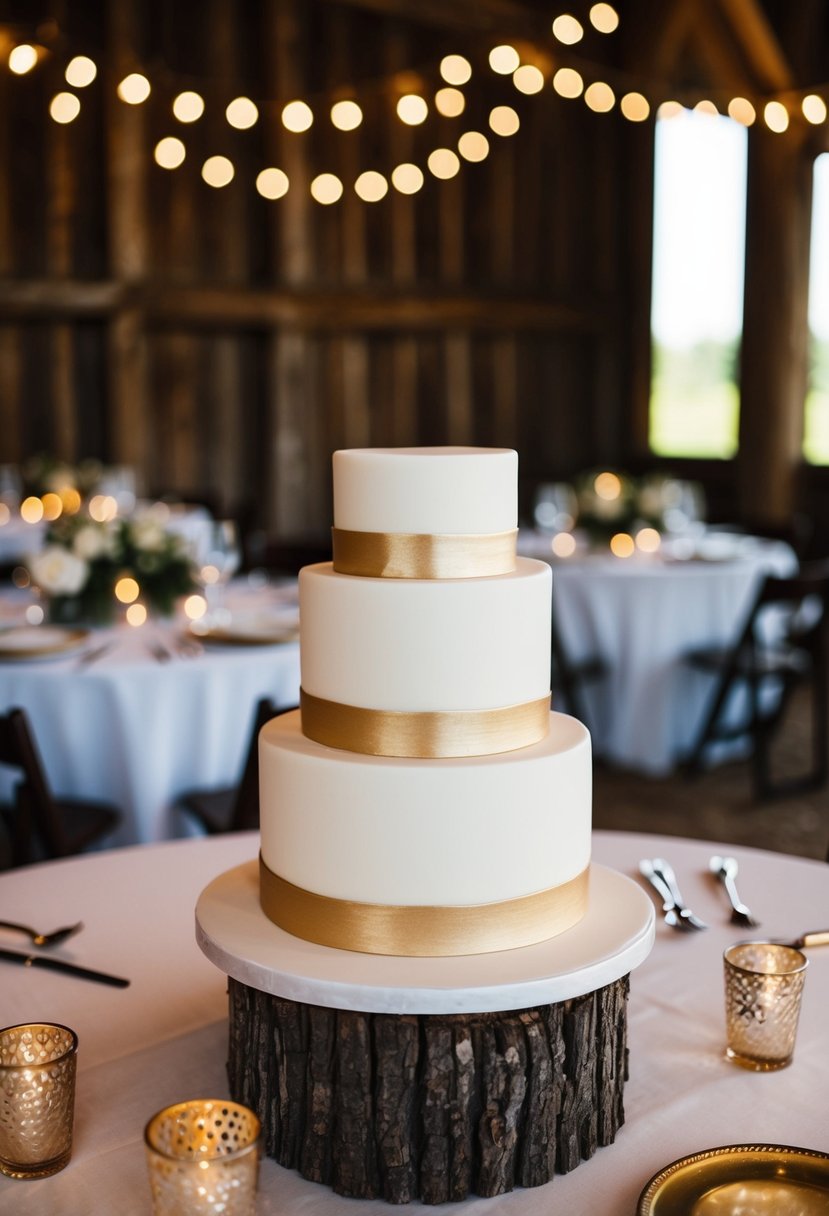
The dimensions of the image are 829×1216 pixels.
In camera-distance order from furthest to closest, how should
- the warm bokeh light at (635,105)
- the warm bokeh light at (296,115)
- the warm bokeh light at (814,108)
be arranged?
the warm bokeh light at (635,105) < the warm bokeh light at (296,115) < the warm bokeh light at (814,108)

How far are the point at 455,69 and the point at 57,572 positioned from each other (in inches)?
128

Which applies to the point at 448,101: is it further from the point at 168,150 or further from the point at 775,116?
the point at 775,116

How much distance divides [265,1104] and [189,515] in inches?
213

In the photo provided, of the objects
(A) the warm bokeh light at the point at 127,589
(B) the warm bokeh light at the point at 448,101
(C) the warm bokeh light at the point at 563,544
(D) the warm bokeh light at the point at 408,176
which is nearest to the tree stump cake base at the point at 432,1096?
(A) the warm bokeh light at the point at 127,589

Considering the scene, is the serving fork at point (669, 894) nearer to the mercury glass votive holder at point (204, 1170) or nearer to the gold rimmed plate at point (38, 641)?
the mercury glass votive holder at point (204, 1170)

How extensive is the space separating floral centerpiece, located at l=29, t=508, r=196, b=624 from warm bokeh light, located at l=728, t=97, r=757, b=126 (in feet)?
11.7

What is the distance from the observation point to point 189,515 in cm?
638

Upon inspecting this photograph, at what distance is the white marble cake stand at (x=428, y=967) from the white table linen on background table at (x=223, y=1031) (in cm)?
16

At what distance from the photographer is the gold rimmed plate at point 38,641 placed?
3.06 meters

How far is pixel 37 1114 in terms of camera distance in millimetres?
1075

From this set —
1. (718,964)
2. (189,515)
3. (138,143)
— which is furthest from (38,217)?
(718,964)

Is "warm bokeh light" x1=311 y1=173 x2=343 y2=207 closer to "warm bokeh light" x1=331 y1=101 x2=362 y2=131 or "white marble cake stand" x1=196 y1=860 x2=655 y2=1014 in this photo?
"warm bokeh light" x1=331 y1=101 x2=362 y2=131

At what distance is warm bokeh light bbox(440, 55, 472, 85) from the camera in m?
5.47

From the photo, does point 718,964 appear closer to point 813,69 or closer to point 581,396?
point 813,69
